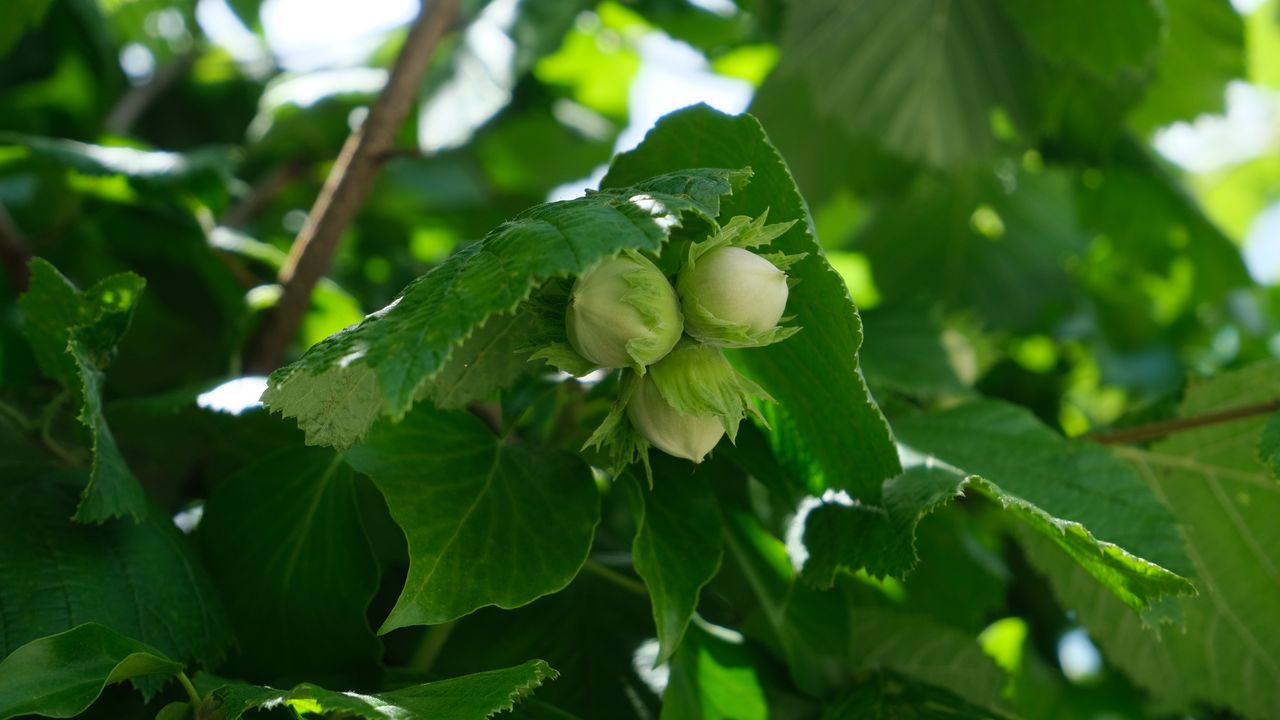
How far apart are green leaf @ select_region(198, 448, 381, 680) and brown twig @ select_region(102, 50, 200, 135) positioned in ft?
2.22

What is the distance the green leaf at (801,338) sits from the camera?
1.44 feet

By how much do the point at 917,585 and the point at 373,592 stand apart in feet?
1.36

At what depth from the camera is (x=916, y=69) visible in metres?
0.98

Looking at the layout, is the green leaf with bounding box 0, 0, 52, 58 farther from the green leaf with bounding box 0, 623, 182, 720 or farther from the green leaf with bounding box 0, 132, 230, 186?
the green leaf with bounding box 0, 623, 182, 720

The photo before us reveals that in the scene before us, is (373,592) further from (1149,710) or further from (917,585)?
(1149,710)

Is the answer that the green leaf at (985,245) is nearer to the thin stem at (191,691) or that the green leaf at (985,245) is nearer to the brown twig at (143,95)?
the brown twig at (143,95)

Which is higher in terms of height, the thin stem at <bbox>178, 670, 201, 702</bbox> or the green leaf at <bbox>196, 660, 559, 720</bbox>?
the green leaf at <bbox>196, 660, 559, 720</bbox>

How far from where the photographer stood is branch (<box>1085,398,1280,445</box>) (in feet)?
2.18

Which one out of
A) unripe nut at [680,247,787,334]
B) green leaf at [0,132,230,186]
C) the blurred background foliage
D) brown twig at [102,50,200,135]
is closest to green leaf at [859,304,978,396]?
the blurred background foliage

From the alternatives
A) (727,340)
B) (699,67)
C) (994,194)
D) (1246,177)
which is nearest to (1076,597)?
(727,340)

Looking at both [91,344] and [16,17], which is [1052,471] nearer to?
[91,344]

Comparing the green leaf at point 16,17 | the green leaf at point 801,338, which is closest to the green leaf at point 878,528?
the green leaf at point 801,338

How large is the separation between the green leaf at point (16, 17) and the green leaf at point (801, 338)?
21.1 inches

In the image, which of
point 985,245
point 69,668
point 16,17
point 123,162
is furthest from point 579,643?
point 985,245
